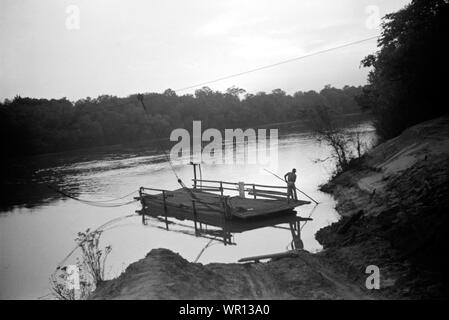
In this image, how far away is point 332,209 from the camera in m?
20.9

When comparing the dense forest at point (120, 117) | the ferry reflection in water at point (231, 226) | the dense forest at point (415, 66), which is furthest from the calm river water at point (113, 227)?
the dense forest at point (120, 117)

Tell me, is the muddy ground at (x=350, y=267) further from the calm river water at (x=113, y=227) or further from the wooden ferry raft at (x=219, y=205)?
the wooden ferry raft at (x=219, y=205)

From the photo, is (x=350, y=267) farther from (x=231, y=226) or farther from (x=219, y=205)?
(x=219, y=205)

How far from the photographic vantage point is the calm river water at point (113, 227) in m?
15.7

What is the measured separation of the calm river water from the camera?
15.7 meters

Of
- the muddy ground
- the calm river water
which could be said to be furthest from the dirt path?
the calm river water

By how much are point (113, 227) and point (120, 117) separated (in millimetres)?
76732

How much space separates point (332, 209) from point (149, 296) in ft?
53.5

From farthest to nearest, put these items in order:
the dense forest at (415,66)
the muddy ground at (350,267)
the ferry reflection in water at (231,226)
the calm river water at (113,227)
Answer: the dense forest at (415,66)
the ferry reflection in water at (231,226)
the calm river water at (113,227)
the muddy ground at (350,267)

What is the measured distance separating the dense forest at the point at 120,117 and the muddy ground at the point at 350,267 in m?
34.1

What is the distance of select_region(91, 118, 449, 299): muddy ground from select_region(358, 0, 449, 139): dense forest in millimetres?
11740

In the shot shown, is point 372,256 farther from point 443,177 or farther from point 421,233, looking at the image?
point 443,177

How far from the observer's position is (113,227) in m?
22.9
